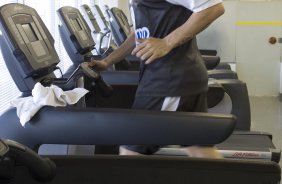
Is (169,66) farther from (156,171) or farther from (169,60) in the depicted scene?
(156,171)

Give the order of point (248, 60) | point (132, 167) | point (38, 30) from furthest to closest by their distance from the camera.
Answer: point (248, 60)
point (38, 30)
point (132, 167)

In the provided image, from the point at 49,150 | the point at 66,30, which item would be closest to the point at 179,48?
the point at 49,150

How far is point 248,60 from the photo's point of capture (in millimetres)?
6898

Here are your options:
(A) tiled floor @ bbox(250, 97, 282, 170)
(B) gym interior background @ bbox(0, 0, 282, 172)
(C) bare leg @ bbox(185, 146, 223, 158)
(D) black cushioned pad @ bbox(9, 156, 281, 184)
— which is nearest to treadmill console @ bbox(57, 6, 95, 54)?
(C) bare leg @ bbox(185, 146, 223, 158)

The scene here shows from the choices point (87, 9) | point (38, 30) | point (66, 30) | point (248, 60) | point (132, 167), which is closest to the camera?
point (132, 167)

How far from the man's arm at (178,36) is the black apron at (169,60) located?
9 centimetres

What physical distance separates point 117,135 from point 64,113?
0.70 ft

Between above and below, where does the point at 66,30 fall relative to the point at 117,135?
above

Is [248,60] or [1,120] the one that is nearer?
[1,120]

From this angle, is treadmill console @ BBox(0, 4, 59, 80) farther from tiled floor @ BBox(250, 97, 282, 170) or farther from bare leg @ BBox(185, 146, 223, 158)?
tiled floor @ BBox(250, 97, 282, 170)

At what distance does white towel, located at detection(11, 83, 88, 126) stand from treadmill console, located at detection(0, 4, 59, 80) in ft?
0.41

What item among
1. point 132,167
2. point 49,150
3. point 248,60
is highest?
point 132,167

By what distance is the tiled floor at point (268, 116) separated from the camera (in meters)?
4.66

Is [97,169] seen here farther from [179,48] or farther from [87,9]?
[87,9]
